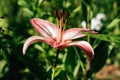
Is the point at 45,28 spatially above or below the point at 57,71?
above

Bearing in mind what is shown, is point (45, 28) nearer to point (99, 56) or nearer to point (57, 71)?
point (57, 71)

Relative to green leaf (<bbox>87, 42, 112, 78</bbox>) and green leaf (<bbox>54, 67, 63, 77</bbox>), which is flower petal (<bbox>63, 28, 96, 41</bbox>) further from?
green leaf (<bbox>87, 42, 112, 78</bbox>)

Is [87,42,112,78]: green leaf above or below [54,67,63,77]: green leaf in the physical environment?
below

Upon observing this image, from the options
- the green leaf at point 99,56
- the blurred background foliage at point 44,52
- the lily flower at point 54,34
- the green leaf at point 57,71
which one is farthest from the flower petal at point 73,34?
the green leaf at point 99,56

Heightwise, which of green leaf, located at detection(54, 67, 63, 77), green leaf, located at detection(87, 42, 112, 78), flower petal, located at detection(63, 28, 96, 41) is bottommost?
green leaf, located at detection(87, 42, 112, 78)

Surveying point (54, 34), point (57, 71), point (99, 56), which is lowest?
point (99, 56)

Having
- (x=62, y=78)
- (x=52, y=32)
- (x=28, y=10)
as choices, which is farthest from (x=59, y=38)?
(x=28, y=10)

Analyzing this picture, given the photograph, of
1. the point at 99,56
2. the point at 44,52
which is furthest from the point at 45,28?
the point at 99,56

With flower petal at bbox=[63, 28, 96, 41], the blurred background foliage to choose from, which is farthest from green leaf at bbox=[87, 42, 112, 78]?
flower petal at bbox=[63, 28, 96, 41]
